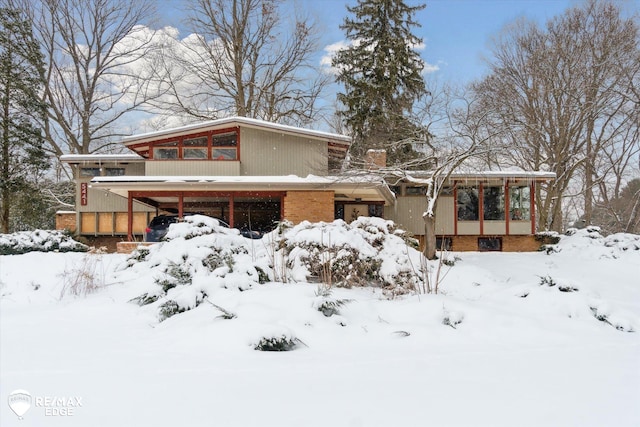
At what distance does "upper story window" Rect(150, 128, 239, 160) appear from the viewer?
14.6 metres

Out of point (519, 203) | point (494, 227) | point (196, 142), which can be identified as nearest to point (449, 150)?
point (494, 227)

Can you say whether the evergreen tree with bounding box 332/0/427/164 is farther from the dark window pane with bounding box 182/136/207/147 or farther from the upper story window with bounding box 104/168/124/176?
the upper story window with bounding box 104/168/124/176

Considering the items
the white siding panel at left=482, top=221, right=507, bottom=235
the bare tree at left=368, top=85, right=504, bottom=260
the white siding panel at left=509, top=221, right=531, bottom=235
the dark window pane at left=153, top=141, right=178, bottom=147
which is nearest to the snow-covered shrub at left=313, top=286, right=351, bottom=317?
the bare tree at left=368, top=85, right=504, bottom=260

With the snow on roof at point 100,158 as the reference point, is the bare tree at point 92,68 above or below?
above

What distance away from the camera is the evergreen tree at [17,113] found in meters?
18.2

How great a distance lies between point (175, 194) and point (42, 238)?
13.1ft

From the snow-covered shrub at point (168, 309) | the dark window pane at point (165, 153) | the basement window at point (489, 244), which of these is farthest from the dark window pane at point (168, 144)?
the basement window at point (489, 244)

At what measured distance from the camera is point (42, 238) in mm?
11398

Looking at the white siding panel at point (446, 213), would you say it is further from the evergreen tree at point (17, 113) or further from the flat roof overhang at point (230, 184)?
the evergreen tree at point (17, 113)

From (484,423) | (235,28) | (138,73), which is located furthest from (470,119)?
(138,73)

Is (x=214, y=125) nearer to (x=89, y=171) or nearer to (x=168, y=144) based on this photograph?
(x=168, y=144)

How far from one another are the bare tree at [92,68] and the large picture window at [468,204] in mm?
17466

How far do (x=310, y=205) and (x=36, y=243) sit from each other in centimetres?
791

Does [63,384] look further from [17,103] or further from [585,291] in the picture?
[17,103]
